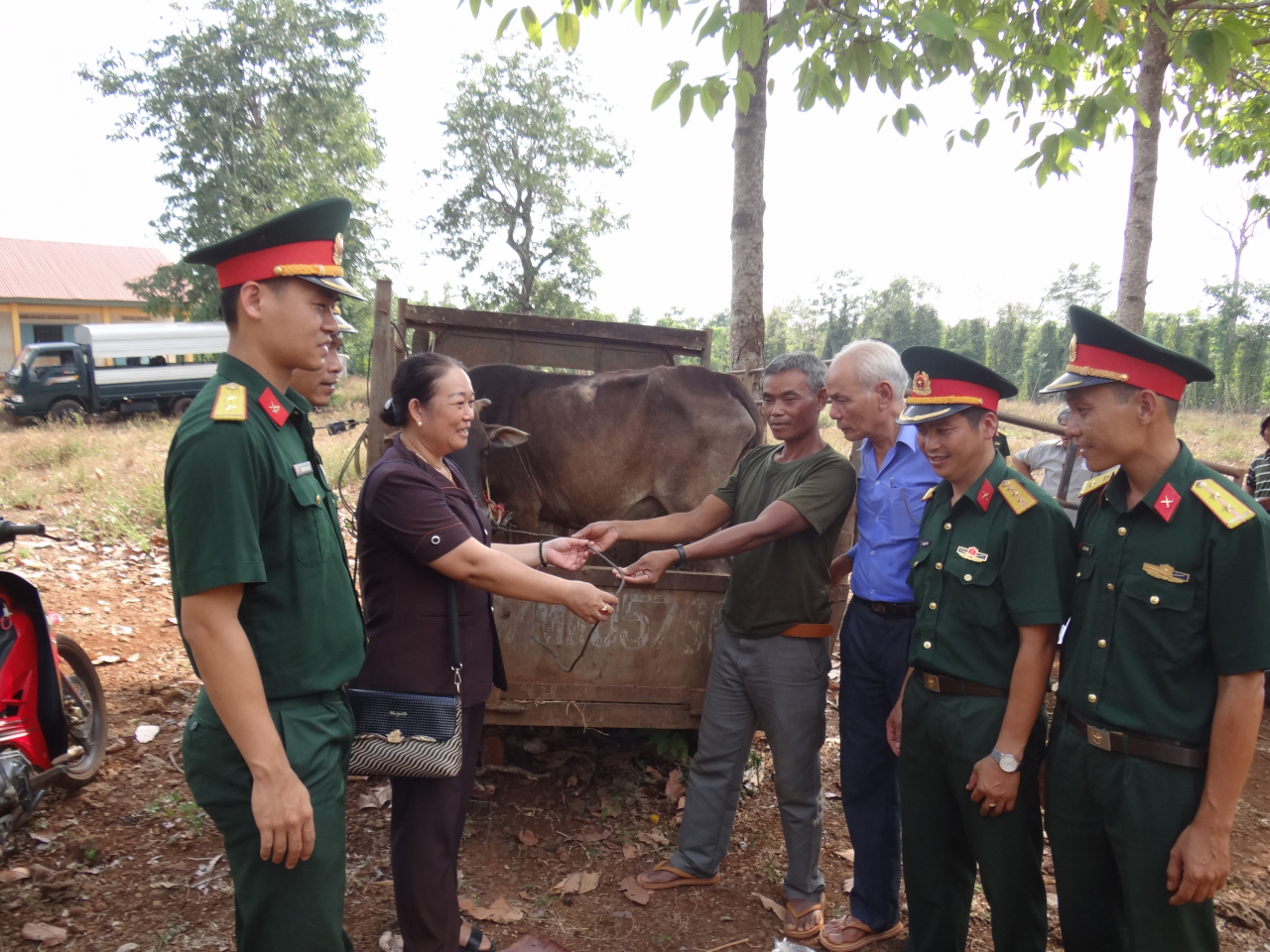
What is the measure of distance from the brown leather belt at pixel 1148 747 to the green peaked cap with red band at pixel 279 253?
233 cm

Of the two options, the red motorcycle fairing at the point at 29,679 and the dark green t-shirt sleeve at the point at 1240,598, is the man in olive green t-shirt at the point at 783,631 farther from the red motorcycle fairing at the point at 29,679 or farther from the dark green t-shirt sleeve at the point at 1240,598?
the red motorcycle fairing at the point at 29,679

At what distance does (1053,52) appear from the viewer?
374 centimetres

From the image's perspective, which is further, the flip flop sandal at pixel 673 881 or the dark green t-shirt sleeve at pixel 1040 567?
the flip flop sandal at pixel 673 881

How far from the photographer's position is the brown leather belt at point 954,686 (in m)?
2.63

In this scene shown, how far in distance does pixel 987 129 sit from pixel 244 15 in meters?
24.3

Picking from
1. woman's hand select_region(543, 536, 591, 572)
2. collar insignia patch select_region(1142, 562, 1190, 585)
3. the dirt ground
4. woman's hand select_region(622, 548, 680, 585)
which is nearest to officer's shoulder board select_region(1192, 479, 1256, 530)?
collar insignia patch select_region(1142, 562, 1190, 585)

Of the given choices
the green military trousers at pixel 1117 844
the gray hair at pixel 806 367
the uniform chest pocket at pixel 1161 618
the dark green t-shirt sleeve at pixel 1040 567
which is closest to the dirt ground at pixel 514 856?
the green military trousers at pixel 1117 844

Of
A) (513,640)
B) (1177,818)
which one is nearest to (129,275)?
(513,640)

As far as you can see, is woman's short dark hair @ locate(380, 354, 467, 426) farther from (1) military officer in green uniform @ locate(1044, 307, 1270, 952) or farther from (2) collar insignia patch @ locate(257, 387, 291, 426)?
(1) military officer in green uniform @ locate(1044, 307, 1270, 952)

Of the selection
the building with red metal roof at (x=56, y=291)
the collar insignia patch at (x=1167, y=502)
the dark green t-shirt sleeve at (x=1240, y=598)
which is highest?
the building with red metal roof at (x=56, y=291)

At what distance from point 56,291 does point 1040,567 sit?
37.5m

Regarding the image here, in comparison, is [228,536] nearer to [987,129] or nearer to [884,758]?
[884,758]

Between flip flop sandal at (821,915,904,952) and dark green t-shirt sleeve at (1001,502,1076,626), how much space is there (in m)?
1.52

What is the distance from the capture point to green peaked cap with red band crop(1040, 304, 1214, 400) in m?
2.26
